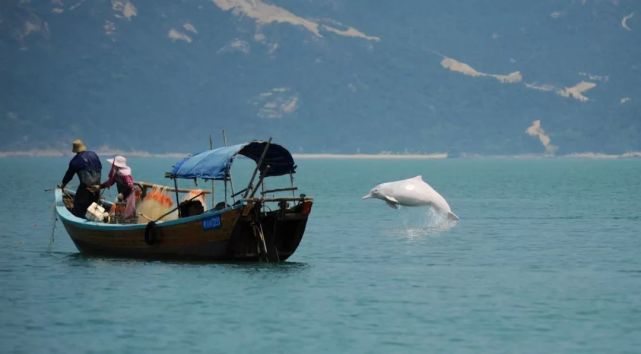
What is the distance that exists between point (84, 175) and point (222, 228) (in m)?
5.00

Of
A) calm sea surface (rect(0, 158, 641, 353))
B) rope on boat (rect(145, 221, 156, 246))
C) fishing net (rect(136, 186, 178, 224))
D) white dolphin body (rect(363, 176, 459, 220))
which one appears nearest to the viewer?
calm sea surface (rect(0, 158, 641, 353))

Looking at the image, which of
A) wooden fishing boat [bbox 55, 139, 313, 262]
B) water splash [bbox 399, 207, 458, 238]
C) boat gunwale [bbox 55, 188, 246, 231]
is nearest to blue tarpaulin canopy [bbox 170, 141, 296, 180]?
wooden fishing boat [bbox 55, 139, 313, 262]

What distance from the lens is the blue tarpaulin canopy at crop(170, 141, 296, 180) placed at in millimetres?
38750

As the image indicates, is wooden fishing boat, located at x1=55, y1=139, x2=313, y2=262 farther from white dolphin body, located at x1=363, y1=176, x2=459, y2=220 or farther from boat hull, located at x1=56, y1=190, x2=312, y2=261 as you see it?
white dolphin body, located at x1=363, y1=176, x2=459, y2=220

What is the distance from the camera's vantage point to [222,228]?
38.0 m

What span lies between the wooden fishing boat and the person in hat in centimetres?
95

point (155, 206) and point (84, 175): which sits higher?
point (84, 175)

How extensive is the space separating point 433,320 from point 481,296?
13.3 feet

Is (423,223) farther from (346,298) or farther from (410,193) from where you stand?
(346,298)

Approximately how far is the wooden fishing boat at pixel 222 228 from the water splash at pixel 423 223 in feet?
48.7

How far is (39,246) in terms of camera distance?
1871 inches

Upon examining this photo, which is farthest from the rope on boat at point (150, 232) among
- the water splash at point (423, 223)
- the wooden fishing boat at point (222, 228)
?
the water splash at point (423, 223)

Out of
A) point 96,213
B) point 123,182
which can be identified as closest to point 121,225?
point 123,182

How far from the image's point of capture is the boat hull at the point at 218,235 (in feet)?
124
